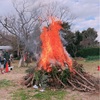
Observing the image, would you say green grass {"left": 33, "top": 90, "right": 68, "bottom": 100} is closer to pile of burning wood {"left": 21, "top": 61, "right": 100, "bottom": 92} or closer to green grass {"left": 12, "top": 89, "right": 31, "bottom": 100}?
green grass {"left": 12, "top": 89, "right": 31, "bottom": 100}

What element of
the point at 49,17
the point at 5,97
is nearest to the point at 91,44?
the point at 49,17

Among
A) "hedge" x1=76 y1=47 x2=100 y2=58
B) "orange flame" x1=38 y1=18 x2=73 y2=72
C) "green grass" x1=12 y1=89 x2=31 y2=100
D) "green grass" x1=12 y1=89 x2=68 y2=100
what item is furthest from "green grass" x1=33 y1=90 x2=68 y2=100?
"hedge" x1=76 y1=47 x2=100 y2=58

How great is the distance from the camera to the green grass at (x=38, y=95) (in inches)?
331

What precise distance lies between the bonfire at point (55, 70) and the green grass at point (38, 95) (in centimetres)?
66

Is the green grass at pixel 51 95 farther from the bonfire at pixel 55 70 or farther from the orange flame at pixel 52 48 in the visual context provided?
the orange flame at pixel 52 48

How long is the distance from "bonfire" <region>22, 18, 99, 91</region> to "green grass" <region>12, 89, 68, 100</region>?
66 cm

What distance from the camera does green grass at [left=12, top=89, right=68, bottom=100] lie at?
8.40 m

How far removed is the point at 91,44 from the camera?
162 ft

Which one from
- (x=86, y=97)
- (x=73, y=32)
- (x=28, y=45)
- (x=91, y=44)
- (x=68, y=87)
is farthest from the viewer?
(x=91, y=44)

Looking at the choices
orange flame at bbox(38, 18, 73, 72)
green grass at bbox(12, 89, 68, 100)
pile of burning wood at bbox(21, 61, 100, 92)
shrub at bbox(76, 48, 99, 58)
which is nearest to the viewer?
green grass at bbox(12, 89, 68, 100)

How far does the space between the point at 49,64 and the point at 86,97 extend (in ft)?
7.73

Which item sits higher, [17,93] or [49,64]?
[49,64]

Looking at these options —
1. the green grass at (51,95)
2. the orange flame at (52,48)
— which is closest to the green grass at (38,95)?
the green grass at (51,95)

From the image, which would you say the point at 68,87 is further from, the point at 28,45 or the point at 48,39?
the point at 28,45
